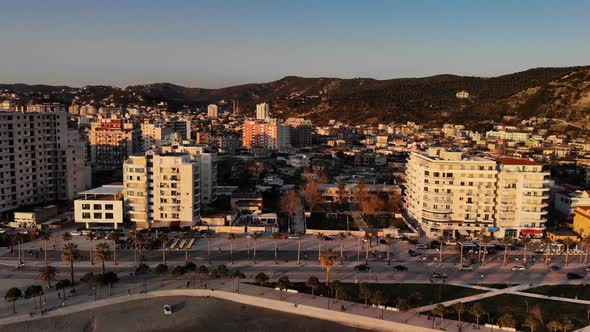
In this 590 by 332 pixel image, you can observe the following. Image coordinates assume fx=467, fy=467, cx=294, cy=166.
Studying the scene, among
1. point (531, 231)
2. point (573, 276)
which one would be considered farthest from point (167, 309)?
point (531, 231)

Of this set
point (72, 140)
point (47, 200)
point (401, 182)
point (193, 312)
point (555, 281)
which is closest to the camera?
point (193, 312)

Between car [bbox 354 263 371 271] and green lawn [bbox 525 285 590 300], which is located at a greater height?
car [bbox 354 263 371 271]

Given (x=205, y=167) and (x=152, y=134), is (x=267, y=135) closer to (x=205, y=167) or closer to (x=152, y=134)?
(x=152, y=134)

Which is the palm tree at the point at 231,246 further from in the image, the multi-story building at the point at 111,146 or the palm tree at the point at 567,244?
the multi-story building at the point at 111,146

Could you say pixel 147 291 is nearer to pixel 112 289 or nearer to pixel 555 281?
pixel 112 289

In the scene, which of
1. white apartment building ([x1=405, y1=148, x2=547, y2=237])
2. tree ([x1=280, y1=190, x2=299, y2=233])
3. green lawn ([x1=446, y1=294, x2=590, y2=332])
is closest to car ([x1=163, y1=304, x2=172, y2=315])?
green lawn ([x1=446, y1=294, x2=590, y2=332])

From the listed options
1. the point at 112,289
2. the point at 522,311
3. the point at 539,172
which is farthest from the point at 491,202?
the point at 112,289

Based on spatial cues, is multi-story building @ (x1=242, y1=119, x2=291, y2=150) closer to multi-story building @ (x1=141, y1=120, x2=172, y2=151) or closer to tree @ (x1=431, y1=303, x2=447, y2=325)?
multi-story building @ (x1=141, y1=120, x2=172, y2=151)
